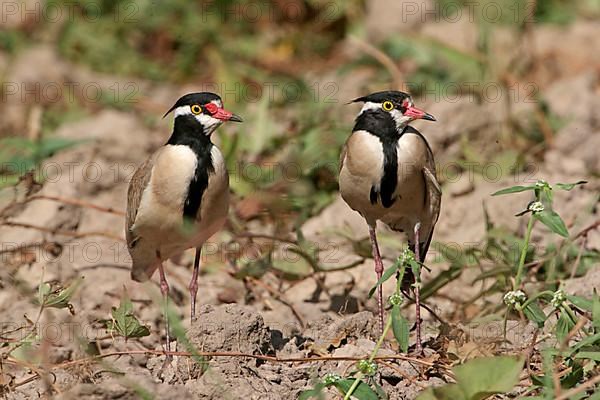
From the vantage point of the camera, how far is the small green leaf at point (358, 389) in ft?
14.3

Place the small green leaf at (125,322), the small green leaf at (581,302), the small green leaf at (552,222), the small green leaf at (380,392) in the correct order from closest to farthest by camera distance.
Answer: the small green leaf at (380,392) → the small green leaf at (581,302) → the small green leaf at (552,222) → the small green leaf at (125,322)

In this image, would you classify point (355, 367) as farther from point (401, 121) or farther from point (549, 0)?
point (549, 0)

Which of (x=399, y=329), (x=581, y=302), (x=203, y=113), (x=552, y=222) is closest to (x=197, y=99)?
(x=203, y=113)

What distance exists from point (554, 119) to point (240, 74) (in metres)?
3.05

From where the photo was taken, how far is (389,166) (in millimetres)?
5535

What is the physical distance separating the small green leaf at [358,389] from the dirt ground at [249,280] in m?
0.28

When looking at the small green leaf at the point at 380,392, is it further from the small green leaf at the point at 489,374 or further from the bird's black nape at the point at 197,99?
the bird's black nape at the point at 197,99

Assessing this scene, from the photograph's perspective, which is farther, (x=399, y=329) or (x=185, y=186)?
(x=185, y=186)

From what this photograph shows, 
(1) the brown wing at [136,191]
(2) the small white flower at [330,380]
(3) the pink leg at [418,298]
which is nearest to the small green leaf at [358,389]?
(2) the small white flower at [330,380]

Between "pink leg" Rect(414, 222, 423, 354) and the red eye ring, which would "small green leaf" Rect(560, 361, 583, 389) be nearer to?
"pink leg" Rect(414, 222, 423, 354)

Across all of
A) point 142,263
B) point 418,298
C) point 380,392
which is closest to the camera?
point 380,392

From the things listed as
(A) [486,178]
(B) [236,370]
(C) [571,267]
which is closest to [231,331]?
(B) [236,370]

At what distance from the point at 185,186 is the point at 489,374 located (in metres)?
2.02

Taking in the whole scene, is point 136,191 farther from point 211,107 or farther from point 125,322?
point 125,322
